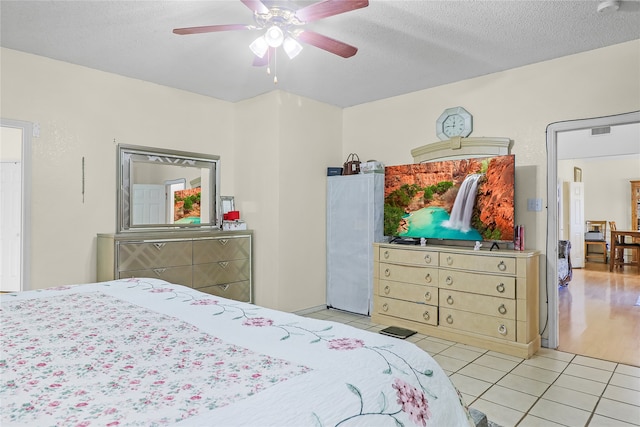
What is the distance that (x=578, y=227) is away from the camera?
8.88m

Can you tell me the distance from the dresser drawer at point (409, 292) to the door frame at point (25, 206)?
3.32 metres

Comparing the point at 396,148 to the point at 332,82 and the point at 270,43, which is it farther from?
the point at 270,43

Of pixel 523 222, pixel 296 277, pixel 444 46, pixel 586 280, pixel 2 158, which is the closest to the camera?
pixel 444 46

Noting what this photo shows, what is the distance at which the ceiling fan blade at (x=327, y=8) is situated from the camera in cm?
200

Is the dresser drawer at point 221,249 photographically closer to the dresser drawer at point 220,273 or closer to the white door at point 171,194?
the dresser drawer at point 220,273

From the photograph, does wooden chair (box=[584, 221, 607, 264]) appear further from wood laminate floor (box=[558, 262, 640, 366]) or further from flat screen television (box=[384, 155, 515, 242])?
flat screen television (box=[384, 155, 515, 242])

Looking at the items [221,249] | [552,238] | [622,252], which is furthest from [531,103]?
[622,252]

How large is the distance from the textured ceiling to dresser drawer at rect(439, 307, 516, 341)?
2316 mm

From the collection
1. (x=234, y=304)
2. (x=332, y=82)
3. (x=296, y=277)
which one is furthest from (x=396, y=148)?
(x=234, y=304)

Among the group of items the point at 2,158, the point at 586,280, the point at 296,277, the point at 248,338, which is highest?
the point at 2,158

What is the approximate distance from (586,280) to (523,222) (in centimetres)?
450

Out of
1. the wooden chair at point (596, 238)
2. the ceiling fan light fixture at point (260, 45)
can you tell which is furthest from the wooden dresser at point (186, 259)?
the wooden chair at point (596, 238)

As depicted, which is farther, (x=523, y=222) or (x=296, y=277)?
(x=296, y=277)

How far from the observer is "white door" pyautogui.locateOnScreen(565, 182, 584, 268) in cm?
867
